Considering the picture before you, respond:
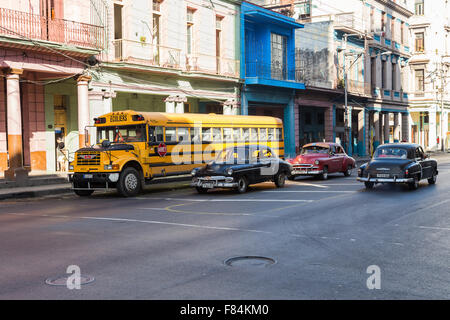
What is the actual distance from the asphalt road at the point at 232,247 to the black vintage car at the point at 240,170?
5.51 ft

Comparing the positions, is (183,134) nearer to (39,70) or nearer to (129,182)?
(129,182)

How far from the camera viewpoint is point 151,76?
27.3 metres

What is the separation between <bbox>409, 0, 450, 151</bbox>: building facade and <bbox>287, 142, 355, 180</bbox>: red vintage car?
132 ft

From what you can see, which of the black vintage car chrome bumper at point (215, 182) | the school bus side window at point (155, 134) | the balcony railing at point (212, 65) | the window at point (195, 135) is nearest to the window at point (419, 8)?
the balcony railing at point (212, 65)

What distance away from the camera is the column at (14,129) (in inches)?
827

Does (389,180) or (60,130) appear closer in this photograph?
(389,180)

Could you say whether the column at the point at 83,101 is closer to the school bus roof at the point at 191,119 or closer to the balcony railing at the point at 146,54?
the balcony railing at the point at 146,54

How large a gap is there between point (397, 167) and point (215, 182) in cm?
596

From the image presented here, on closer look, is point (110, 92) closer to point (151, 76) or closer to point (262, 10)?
point (151, 76)

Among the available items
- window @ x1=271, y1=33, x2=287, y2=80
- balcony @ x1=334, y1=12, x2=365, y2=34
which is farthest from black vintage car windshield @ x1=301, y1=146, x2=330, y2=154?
balcony @ x1=334, y1=12, x2=365, y2=34

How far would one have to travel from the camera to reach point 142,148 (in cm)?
1912

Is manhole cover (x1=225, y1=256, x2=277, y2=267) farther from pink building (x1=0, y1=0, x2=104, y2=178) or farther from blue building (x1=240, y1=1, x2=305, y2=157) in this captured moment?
blue building (x1=240, y1=1, x2=305, y2=157)

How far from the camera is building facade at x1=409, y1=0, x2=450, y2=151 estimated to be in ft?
203

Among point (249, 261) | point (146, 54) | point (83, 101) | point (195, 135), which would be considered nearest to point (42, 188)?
point (83, 101)
